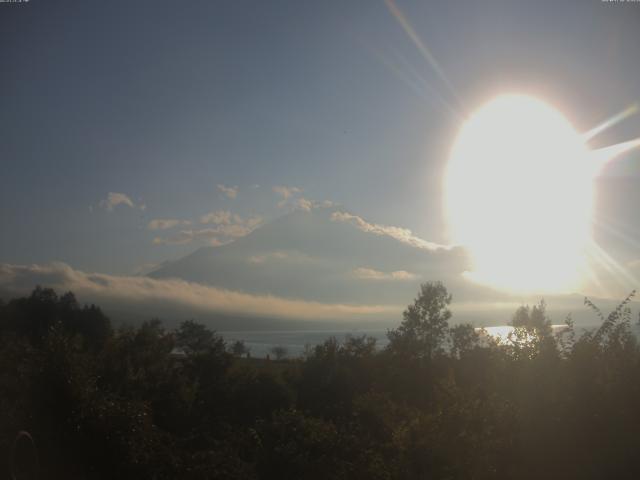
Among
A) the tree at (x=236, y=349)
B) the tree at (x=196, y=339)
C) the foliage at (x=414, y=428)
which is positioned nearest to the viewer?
the foliage at (x=414, y=428)

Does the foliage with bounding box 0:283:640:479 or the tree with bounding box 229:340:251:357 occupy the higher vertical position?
the foliage with bounding box 0:283:640:479

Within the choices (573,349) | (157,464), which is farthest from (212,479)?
(573,349)

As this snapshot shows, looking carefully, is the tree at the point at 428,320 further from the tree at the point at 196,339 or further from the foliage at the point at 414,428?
the foliage at the point at 414,428

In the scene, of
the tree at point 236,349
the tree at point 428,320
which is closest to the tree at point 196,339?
the tree at point 236,349

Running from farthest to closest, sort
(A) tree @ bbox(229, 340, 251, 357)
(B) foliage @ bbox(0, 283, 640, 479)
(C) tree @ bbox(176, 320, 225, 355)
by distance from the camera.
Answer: (A) tree @ bbox(229, 340, 251, 357), (C) tree @ bbox(176, 320, 225, 355), (B) foliage @ bbox(0, 283, 640, 479)

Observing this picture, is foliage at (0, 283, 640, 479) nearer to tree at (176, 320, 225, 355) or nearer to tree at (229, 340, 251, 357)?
tree at (176, 320, 225, 355)

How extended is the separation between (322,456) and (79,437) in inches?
217

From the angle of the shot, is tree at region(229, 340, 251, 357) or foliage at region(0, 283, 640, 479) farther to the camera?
tree at region(229, 340, 251, 357)

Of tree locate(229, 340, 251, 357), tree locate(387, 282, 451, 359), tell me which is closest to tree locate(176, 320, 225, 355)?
tree locate(229, 340, 251, 357)

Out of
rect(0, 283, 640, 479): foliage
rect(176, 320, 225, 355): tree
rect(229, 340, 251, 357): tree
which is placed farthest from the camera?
Answer: rect(229, 340, 251, 357): tree

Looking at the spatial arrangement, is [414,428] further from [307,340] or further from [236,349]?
[307,340]

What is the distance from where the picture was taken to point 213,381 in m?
37.2

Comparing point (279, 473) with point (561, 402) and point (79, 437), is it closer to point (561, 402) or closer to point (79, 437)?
point (79, 437)

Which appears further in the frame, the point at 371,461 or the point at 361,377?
the point at 361,377
